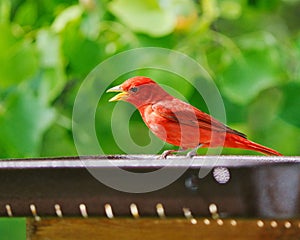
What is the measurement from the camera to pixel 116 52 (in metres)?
2.00

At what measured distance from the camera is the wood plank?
91cm

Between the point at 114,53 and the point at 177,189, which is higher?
the point at 177,189

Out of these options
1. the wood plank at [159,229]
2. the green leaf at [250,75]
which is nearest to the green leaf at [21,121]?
the green leaf at [250,75]

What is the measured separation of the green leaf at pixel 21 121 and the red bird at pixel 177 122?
96 centimetres

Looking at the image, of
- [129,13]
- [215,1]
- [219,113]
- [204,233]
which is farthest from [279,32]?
[204,233]

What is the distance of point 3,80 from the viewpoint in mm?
2002

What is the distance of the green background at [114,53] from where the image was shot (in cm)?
197

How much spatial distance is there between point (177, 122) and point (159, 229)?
0.11 metres

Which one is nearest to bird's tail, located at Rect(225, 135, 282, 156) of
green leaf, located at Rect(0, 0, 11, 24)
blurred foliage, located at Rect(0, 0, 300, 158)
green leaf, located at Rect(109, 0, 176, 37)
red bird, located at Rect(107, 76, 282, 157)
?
red bird, located at Rect(107, 76, 282, 157)

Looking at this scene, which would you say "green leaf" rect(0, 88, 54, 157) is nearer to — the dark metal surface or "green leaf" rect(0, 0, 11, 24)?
"green leaf" rect(0, 0, 11, 24)

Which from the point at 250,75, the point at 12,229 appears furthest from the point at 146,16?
the point at 12,229

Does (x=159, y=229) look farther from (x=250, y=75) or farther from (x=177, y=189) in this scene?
(x=250, y=75)

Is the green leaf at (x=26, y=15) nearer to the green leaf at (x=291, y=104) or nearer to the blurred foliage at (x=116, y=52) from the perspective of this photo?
the blurred foliage at (x=116, y=52)

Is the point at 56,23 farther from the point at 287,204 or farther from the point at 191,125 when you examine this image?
the point at 287,204
